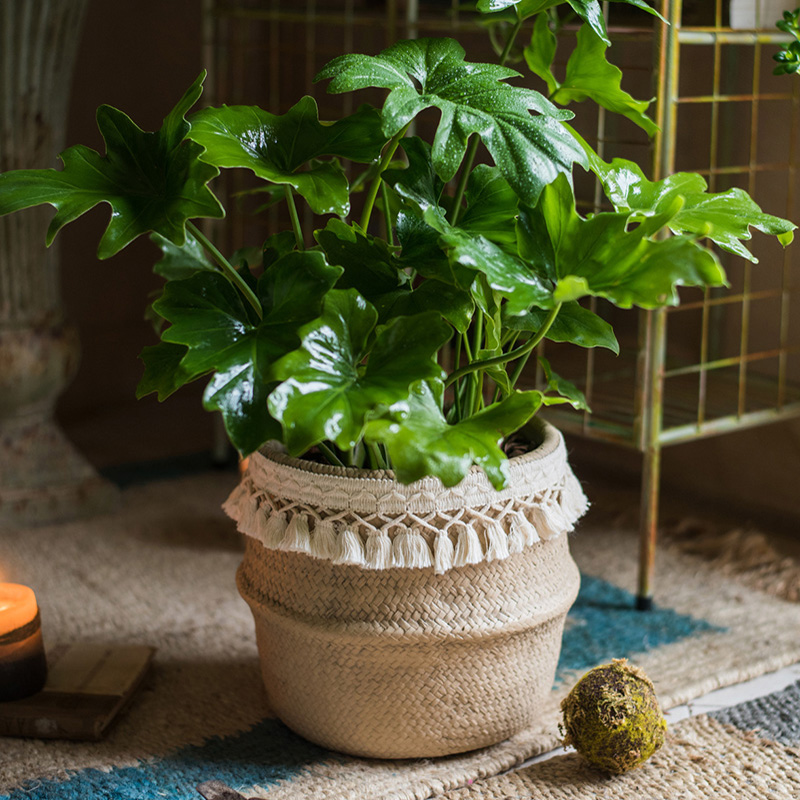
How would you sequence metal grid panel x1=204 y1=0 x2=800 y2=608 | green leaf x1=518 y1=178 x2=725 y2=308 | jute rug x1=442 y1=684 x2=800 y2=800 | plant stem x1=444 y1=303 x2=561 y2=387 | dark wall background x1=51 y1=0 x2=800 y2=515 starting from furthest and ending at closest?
dark wall background x1=51 y1=0 x2=800 y2=515 → metal grid panel x1=204 y1=0 x2=800 y2=608 → jute rug x1=442 y1=684 x2=800 y2=800 → plant stem x1=444 y1=303 x2=561 y2=387 → green leaf x1=518 y1=178 x2=725 y2=308

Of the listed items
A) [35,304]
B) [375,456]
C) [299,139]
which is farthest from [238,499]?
[35,304]

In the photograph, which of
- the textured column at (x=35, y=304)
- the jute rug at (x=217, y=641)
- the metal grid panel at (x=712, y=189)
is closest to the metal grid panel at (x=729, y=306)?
the metal grid panel at (x=712, y=189)

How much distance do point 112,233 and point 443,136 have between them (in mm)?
273

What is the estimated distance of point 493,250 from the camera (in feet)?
2.76

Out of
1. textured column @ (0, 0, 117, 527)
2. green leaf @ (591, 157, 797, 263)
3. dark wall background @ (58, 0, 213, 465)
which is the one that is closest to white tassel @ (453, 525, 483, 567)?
green leaf @ (591, 157, 797, 263)

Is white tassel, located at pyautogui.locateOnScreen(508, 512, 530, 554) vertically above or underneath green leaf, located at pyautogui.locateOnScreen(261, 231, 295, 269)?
underneath

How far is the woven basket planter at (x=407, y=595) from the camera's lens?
938 millimetres

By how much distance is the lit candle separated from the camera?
42.1 inches

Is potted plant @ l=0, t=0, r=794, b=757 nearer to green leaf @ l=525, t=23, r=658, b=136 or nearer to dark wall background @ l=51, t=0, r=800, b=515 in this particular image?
green leaf @ l=525, t=23, r=658, b=136

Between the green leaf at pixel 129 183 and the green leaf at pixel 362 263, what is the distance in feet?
0.42

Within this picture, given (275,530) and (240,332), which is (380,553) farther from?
(240,332)

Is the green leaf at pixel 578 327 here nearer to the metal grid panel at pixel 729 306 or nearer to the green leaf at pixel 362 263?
the green leaf at pixel 362 263

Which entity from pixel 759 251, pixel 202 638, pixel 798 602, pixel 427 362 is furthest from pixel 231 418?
pixel 759 251

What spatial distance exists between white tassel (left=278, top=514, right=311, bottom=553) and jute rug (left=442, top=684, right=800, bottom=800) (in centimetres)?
27
